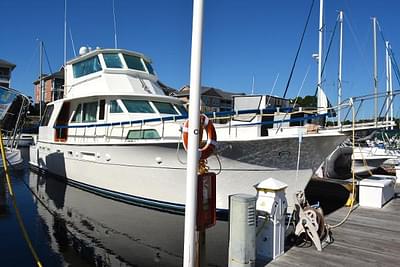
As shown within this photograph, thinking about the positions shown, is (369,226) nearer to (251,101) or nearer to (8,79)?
(251,101)

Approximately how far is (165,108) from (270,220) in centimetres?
700

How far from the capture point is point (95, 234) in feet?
23.2

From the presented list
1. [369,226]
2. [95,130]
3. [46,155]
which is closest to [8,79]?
[46,155]

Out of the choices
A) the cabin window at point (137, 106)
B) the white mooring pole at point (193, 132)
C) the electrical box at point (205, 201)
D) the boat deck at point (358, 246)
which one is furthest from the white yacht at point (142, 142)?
the white mooring pole at point (193, 132)

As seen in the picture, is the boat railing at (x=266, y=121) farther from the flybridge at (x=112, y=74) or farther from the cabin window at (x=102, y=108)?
the flybridge at (x=112, y=74)

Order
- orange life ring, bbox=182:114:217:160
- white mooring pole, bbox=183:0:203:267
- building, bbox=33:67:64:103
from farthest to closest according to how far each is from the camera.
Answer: building, bbox=33:67:64:103 < orange life ring, bbox=182:114:217:160 < white mooring pole, bbox=183:0:203:267

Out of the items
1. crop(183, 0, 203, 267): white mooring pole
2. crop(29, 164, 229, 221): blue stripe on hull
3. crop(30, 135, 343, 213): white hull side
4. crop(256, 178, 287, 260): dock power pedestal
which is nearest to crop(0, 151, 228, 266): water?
crop(29, 164, 229, 221): blue stripe on hull

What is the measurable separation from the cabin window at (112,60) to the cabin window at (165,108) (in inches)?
89.5

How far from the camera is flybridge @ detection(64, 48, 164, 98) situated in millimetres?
11172

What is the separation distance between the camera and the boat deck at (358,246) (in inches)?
166

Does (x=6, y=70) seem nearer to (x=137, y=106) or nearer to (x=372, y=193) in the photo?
(x=137, y=106)

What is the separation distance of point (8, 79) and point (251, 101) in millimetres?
57810

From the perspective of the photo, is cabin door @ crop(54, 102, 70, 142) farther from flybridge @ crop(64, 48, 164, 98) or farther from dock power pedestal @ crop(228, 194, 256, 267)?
dock power pedestal @ crop(228, 194, 256, 267)

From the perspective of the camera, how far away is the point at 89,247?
634cm
